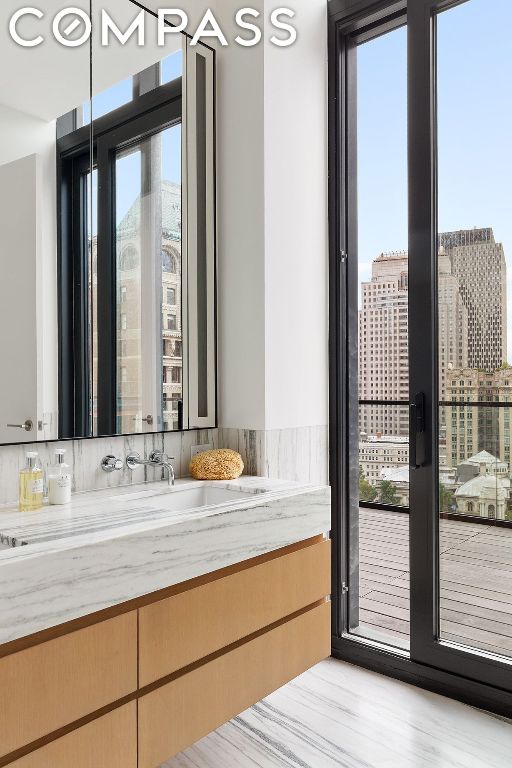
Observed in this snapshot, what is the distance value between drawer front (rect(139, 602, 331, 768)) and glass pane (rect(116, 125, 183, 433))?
78cm

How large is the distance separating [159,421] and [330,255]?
965 millimetres

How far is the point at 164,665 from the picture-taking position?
1500mm

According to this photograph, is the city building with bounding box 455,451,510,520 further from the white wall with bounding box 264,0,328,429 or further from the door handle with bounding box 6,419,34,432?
the door handle with bounding box 6,419,34,432

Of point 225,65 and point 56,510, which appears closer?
point 56,510

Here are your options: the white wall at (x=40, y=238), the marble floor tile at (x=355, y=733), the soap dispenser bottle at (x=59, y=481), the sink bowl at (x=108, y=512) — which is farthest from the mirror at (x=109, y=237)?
the marble floor tile at (x=355, y=733)

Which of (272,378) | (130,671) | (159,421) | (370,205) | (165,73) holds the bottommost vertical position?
(130,671)

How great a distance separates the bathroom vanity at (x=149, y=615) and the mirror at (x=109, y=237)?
1.05 feet

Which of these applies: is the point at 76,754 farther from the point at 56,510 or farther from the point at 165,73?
the point at 165,73

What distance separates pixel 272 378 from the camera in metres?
2.24

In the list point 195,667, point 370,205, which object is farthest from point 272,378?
point 195,667

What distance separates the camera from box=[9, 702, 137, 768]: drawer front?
1.27m

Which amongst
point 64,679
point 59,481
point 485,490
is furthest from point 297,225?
point 64,679

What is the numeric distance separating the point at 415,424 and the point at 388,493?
0.33 metres

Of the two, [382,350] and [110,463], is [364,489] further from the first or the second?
[110,463]
